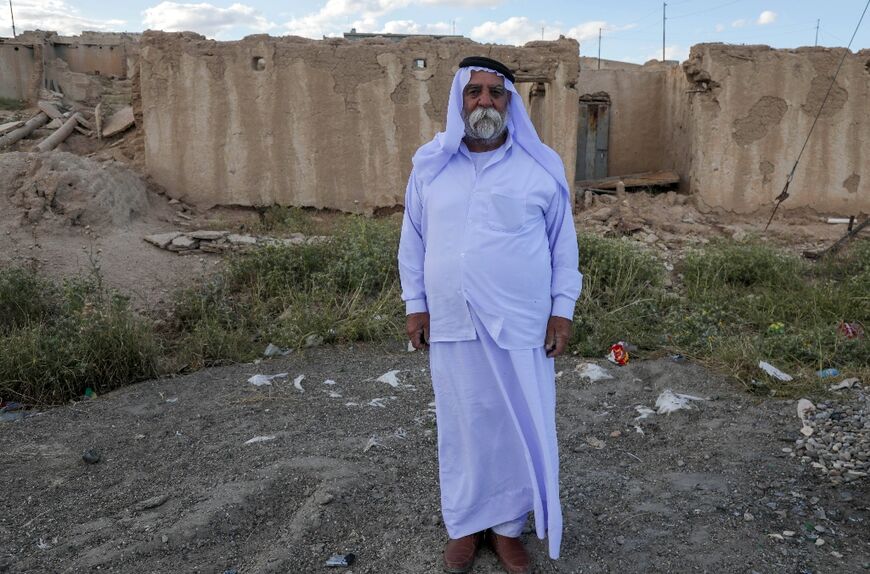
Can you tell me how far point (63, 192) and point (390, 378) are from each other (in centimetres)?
434

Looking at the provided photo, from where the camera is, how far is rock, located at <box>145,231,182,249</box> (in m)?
7.17

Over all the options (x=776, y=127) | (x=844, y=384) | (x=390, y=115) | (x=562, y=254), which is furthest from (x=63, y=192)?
(x=776, y=127)

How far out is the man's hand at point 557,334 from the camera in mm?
2551

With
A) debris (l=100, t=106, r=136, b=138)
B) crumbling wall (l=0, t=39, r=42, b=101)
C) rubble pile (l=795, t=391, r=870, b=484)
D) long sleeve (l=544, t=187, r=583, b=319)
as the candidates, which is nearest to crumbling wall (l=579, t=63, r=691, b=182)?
debris (l=100, t=106, r=136, b=138)

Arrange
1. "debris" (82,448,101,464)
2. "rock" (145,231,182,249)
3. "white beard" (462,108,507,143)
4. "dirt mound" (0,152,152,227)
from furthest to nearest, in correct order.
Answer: "rock" (145,231,182,249) → "dirt mound" (0,152,152,227) → "debris" (82,448,101,464) → "white beard" (462,108,507,143)

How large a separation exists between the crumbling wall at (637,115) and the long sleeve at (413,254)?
869cm

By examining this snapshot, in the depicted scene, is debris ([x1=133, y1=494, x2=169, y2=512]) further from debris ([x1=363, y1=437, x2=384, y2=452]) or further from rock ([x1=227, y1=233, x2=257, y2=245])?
rock ([x1=227, y1=233, x2=257, y2=245])

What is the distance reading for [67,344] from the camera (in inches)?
189

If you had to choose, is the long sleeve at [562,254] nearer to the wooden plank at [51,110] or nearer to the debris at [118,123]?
the debris at [118,123]

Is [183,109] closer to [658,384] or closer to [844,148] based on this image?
[658,384]

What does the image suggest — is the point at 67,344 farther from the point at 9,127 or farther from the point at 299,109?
the point at 9,127

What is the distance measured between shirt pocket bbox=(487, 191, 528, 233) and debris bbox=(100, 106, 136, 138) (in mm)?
8040

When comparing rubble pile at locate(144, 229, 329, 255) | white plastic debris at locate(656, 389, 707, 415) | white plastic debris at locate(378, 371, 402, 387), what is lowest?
white plastic debris at locate(378, 371, 402, 387)

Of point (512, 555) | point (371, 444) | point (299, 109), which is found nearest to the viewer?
point (512, 555)
